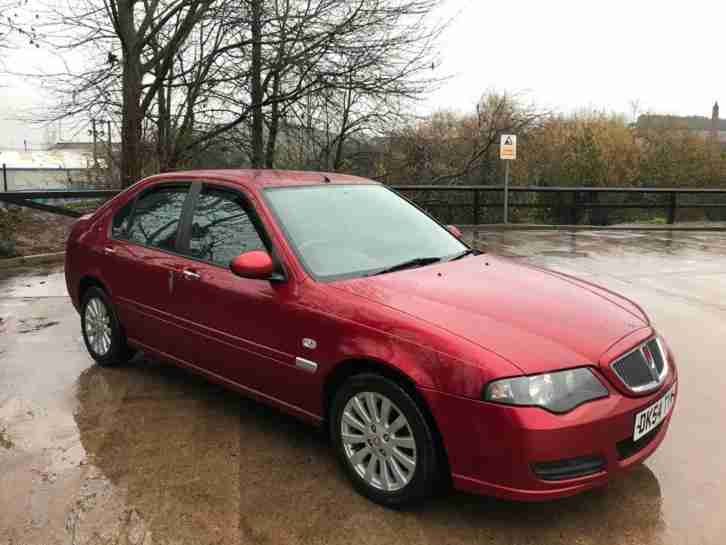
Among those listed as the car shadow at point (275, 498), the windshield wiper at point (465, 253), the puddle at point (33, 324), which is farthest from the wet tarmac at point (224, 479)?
the windshield wiper at point (465, 253)

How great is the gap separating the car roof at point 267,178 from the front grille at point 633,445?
2405mm

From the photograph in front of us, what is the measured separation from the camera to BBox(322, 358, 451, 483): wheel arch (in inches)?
113

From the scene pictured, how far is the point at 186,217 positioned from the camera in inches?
171

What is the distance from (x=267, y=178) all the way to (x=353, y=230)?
70 cm

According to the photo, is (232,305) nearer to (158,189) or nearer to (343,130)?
(158,189)

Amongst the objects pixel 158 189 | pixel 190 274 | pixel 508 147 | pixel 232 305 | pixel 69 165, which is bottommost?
pixel 232 305

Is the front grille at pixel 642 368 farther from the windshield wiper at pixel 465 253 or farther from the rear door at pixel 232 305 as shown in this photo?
the rear door at pixel 232 305

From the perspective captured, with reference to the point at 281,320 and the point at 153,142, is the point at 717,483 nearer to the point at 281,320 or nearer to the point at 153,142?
the point at 281,320

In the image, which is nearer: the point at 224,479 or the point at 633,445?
the point at 633,445

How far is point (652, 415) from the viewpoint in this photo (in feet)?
9.75

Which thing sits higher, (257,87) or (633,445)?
(257,87)

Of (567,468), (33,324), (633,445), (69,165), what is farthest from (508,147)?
(69,165)

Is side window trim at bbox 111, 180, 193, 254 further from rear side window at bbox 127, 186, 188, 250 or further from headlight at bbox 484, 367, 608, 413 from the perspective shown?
headlight at bbox 484, 367, 608, 413

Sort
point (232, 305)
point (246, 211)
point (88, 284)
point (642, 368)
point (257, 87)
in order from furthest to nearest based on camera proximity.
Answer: point (257, 87), point (88, 284), point (246, 211), point (232, 305), point (642, 368)
